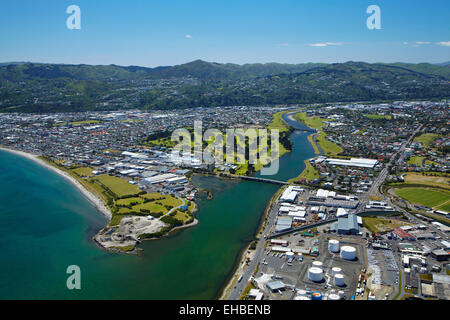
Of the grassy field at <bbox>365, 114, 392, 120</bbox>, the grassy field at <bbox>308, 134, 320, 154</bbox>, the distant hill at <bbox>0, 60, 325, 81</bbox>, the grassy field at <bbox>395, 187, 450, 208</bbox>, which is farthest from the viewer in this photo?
the distant hill at <bbox>0, 60, 325, 81</bbox>

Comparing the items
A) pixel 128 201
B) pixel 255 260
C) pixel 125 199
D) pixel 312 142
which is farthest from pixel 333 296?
pixel 312 142

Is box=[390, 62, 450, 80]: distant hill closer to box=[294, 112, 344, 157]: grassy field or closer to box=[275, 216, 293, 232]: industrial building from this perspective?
box=[294, 112, 344, 157]: grassy field

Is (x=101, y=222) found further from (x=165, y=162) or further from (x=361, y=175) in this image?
(x=361, y=175)

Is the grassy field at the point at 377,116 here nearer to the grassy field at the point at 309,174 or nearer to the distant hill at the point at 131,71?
the grassy field at the point at 309,174

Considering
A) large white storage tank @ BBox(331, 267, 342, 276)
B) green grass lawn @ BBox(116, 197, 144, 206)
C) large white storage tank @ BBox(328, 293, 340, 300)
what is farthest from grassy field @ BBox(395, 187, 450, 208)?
green grass lawn @ BBox(116, 197, 144, 206)

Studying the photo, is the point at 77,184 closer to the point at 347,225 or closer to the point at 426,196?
the point at 347,225

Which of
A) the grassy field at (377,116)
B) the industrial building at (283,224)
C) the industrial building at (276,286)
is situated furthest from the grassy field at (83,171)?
the grassy field at (377,116)

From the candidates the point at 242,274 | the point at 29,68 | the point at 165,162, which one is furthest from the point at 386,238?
the point at 29,68
